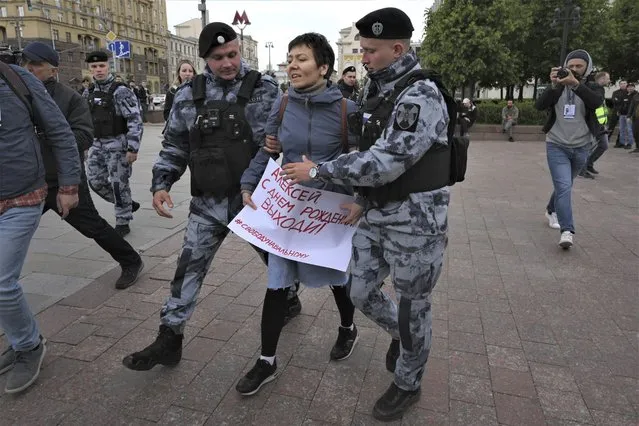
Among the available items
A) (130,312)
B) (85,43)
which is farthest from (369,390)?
(85,43)

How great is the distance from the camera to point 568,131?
525 centimetres

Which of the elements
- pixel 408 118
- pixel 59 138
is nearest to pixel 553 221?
pixel 408 118

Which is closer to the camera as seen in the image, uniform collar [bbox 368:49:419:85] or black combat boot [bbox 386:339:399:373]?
uniform collar [bbox 368:49:419:85]

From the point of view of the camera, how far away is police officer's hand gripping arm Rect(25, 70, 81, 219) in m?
2.68

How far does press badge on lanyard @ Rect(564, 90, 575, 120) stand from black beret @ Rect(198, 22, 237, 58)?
4.04 metres

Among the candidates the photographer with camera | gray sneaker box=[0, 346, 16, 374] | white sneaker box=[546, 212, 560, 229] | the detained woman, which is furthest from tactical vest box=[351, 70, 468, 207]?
white sneaker box=[546, 212, 560, 229]

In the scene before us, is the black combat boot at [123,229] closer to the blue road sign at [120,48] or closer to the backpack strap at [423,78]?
the backpack strap at [423,78]

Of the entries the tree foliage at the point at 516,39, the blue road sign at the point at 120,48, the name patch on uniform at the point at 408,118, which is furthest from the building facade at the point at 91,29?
the name patch on uniform at the point at 408,118

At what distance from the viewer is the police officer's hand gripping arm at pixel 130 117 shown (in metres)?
5.45

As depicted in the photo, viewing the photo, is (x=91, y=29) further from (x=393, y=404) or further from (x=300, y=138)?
(x=393, y=404)

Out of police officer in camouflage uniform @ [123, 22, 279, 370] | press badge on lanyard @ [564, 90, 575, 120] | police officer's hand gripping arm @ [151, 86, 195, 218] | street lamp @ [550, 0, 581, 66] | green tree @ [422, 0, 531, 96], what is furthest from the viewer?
green tree @ [422, 0, 531, 96]

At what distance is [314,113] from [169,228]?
156 inches

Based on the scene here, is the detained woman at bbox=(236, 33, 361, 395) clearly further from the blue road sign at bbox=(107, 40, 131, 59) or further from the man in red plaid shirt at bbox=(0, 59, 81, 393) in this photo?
the blue road sign at bbox=(107, 40, 131, 59)

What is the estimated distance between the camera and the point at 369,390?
8.96ft
